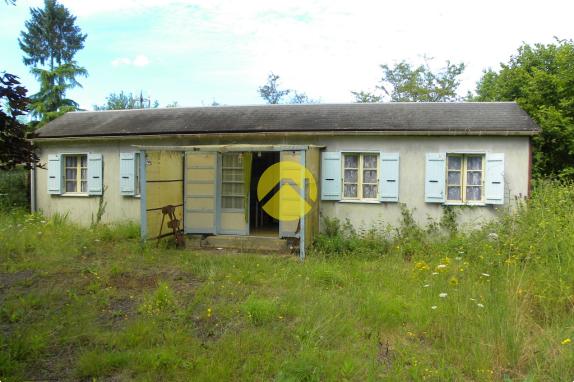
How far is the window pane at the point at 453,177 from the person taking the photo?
10.0 m

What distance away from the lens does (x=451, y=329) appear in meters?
4.63

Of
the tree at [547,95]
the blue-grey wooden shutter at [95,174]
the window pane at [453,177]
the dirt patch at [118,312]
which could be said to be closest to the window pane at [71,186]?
the blue-grey wooden shutter at [95,174]

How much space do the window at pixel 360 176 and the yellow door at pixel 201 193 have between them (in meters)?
3.29

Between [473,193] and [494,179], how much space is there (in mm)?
565

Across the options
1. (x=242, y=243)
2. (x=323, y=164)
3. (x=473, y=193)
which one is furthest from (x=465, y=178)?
(x=242, y=243)

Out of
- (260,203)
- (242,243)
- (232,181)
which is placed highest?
(232,181)

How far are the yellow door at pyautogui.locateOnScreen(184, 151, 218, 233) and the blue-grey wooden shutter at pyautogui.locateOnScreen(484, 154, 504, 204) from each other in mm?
6432

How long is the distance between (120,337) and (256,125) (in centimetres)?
736

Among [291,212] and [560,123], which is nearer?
[291,212]

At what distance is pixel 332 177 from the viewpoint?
10336mm

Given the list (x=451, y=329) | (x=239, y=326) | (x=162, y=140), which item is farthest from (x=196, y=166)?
(x=451, y=329)

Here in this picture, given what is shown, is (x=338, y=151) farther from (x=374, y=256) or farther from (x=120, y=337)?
(x=120, y=337)

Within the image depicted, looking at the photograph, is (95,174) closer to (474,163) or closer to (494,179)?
(474,163)

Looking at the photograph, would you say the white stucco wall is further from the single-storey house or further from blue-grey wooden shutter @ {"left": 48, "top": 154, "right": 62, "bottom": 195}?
blue-grey wooden shutter @ {"left": 48, "top": 154, "right": 62, "bottom": 195}
